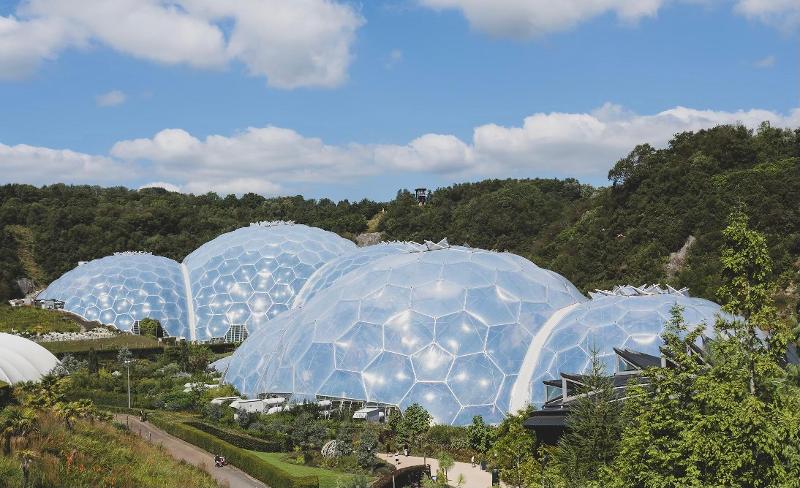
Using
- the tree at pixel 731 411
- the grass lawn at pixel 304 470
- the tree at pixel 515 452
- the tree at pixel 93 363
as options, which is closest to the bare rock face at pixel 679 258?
the tree at pixel 515 452

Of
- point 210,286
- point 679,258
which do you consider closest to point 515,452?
point 679,258

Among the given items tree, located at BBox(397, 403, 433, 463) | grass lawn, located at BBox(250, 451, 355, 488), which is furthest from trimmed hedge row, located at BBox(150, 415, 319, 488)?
tree, located at BBox(397, 403, 433, 463)

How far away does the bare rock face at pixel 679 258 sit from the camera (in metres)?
50.4

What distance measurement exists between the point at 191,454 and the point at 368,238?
7054cm

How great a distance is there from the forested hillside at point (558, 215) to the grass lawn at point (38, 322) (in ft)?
86.6

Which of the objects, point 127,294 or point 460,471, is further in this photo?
point 127,294

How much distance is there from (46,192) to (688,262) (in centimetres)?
9130

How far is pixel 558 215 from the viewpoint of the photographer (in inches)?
3214

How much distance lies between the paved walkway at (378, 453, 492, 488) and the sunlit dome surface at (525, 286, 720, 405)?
13.6 feet

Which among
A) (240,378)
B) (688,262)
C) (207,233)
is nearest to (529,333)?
(240,378)

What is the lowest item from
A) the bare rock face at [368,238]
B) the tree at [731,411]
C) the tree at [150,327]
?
the tree at [150,327]

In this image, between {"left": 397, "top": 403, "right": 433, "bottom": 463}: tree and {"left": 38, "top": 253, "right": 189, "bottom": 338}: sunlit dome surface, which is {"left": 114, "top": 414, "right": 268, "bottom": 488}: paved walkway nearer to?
{"left": 397, "top": 403, "right": 433, "bottom": 463}: tree

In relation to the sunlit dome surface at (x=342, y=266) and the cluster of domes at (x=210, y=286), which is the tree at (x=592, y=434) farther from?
the cluster of domes at (x=210, y=286)

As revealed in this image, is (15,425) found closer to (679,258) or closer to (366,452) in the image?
(366,452)
